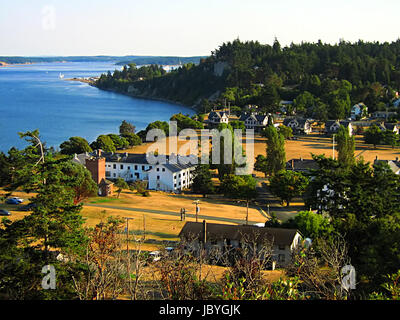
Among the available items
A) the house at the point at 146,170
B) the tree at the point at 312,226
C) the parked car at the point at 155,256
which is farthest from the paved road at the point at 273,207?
the parked car at the point at 155,256

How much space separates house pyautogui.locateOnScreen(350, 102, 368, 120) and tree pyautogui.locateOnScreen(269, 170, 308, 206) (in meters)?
31.7

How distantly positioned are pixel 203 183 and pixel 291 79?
4703 cm

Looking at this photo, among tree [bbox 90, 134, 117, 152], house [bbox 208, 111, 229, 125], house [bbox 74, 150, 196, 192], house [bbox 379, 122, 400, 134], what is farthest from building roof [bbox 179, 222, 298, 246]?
house [bbox 208, 111, 229, 125]

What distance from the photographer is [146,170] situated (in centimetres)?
2783

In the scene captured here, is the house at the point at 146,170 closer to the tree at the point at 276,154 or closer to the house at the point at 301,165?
the tree at the point at 276,154

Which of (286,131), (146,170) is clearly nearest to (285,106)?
(286,131)

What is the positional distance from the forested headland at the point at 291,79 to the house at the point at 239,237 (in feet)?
117

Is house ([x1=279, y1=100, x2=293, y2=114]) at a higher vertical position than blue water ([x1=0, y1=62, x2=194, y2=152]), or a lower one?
higher

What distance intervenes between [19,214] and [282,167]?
46.9 ft

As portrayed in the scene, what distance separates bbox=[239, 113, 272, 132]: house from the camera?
4744cm

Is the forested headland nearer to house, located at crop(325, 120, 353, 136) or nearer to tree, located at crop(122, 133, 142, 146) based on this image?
house, located at crop(325, 120, 353, 136)

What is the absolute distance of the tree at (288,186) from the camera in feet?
74.5

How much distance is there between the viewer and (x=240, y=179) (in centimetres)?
2367
